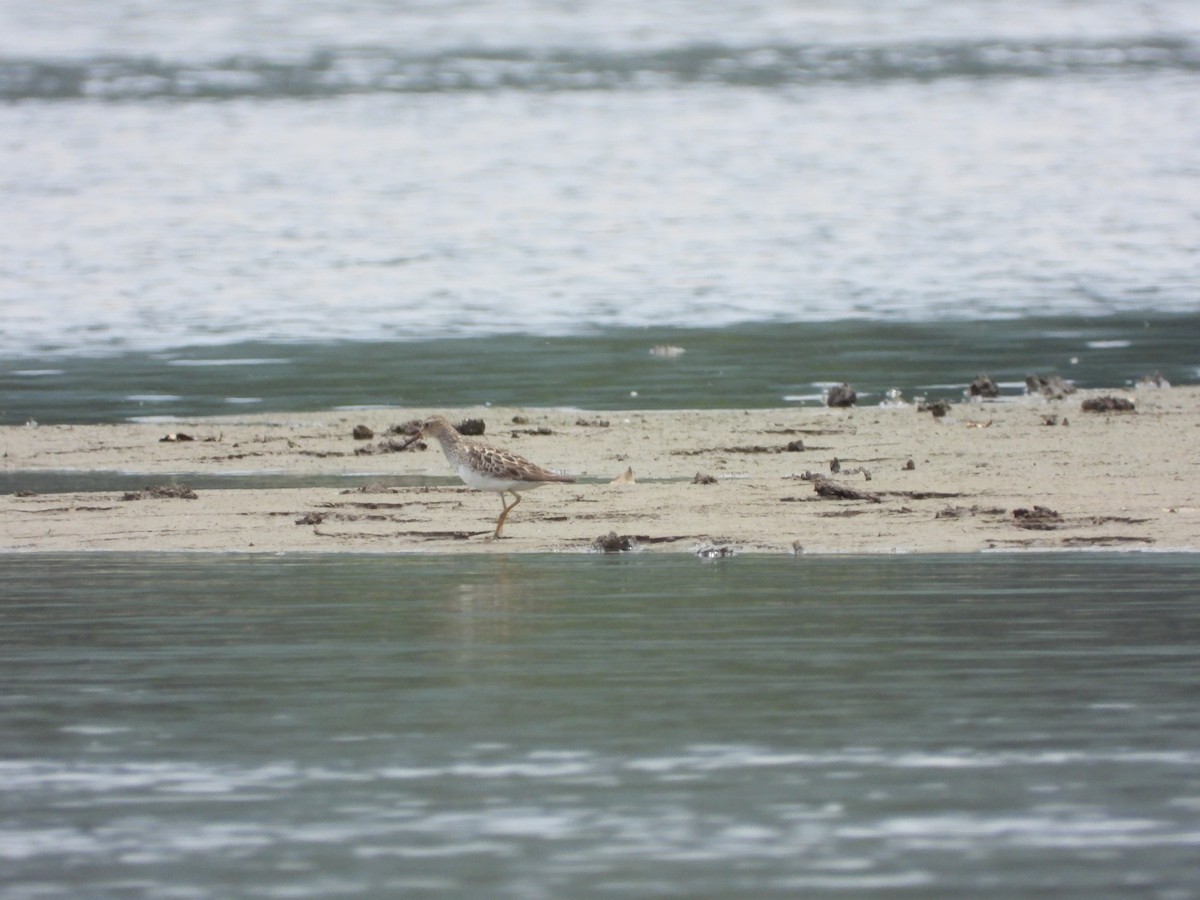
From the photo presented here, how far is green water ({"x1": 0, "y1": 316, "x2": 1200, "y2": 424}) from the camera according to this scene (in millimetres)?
20344

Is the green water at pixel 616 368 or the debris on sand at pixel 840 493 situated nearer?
the debris on sand at pixel 840 493

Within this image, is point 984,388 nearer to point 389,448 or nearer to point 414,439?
point 389,448

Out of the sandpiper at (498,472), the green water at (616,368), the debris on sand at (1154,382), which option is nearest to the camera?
the sandpiper at (498,472)

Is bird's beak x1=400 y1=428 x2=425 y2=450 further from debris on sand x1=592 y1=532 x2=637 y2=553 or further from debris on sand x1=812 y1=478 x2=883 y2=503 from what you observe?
debris on sand x1=592 y1=532 x2=637 y2=553

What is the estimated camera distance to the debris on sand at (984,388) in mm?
19328

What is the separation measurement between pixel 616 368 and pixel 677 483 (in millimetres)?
7769

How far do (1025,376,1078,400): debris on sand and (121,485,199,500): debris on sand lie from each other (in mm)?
7380

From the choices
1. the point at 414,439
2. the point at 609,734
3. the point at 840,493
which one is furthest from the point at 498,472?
the point at 609,734

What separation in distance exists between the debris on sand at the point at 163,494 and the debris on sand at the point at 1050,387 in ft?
24.2

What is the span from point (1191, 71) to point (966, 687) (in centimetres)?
4708

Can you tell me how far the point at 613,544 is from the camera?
491 inches

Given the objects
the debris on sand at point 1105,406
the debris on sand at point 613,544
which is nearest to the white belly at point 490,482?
the debris on sand at point 613,544

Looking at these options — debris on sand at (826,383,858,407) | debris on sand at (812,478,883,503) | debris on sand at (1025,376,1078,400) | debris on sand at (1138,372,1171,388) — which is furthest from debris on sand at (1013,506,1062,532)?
debris on sand at (1138,372,1171,388)

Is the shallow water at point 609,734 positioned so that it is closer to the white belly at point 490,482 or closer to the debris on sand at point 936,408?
the white belly at point 490,482
